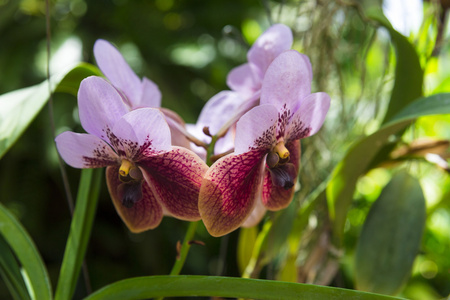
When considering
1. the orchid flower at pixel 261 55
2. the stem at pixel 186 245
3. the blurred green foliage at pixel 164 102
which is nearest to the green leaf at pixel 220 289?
the stem at pixel 186 245

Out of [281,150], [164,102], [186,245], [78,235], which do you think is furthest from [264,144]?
[164,102]

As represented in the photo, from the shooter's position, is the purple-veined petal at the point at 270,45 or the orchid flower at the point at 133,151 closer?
the orchid flower at the point at 133,151

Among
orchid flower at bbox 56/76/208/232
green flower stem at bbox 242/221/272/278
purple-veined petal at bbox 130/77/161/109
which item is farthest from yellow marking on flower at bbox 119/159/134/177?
green flower stem at bbox 242/221/272/278

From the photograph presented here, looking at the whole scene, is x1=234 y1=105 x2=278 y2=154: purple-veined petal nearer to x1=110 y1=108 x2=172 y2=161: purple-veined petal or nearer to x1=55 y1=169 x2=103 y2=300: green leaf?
x1=110 y1=108 x2=172 y2=161: purple-veined petal

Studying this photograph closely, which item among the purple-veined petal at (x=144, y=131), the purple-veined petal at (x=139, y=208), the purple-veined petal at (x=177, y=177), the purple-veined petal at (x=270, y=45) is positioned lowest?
the purple-veined petal at (x=139, y=208)

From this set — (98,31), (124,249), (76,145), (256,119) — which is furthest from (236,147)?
(98,31)

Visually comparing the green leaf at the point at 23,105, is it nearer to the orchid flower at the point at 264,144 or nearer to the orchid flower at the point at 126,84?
the orchid flower at the point at 126,84

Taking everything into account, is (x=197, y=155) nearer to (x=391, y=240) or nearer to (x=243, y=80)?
(x=243, y=80)

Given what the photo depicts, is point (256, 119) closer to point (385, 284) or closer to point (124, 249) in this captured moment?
point (385, 284)

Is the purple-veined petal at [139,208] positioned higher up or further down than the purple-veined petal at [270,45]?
further down
